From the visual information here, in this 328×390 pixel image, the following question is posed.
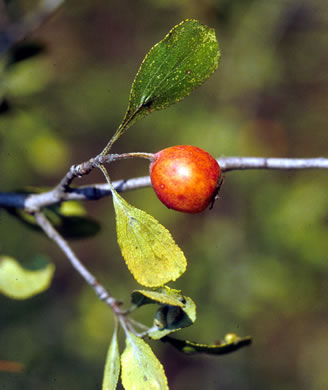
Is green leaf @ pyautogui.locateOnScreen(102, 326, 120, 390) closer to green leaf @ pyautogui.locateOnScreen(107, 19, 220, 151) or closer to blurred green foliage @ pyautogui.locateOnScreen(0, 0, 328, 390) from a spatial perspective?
green leaf @ pyautogui.locateOnScreen(107, 19, 220, 151)

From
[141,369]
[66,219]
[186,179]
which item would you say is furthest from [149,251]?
[66,219]

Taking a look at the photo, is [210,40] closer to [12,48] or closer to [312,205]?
[12,48]

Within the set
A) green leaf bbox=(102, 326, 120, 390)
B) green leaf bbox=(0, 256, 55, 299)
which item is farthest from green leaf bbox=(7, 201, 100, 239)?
green leaf bbox=(102, 326, 120, 390)

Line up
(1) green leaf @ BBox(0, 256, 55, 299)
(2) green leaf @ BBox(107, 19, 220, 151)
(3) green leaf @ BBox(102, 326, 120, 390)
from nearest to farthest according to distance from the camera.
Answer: (2) green leaf @ BBox(107, 19, 220, 151), (3) green leaf @ BBox(102, 326, 120, 390), (1) green leaf @ BBox(0, 256, 55, 299)

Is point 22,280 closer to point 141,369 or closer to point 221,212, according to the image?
point 141,369

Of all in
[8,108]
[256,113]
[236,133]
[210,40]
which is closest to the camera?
[210,40]

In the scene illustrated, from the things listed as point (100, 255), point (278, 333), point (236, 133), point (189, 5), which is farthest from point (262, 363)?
point (189, 5)
